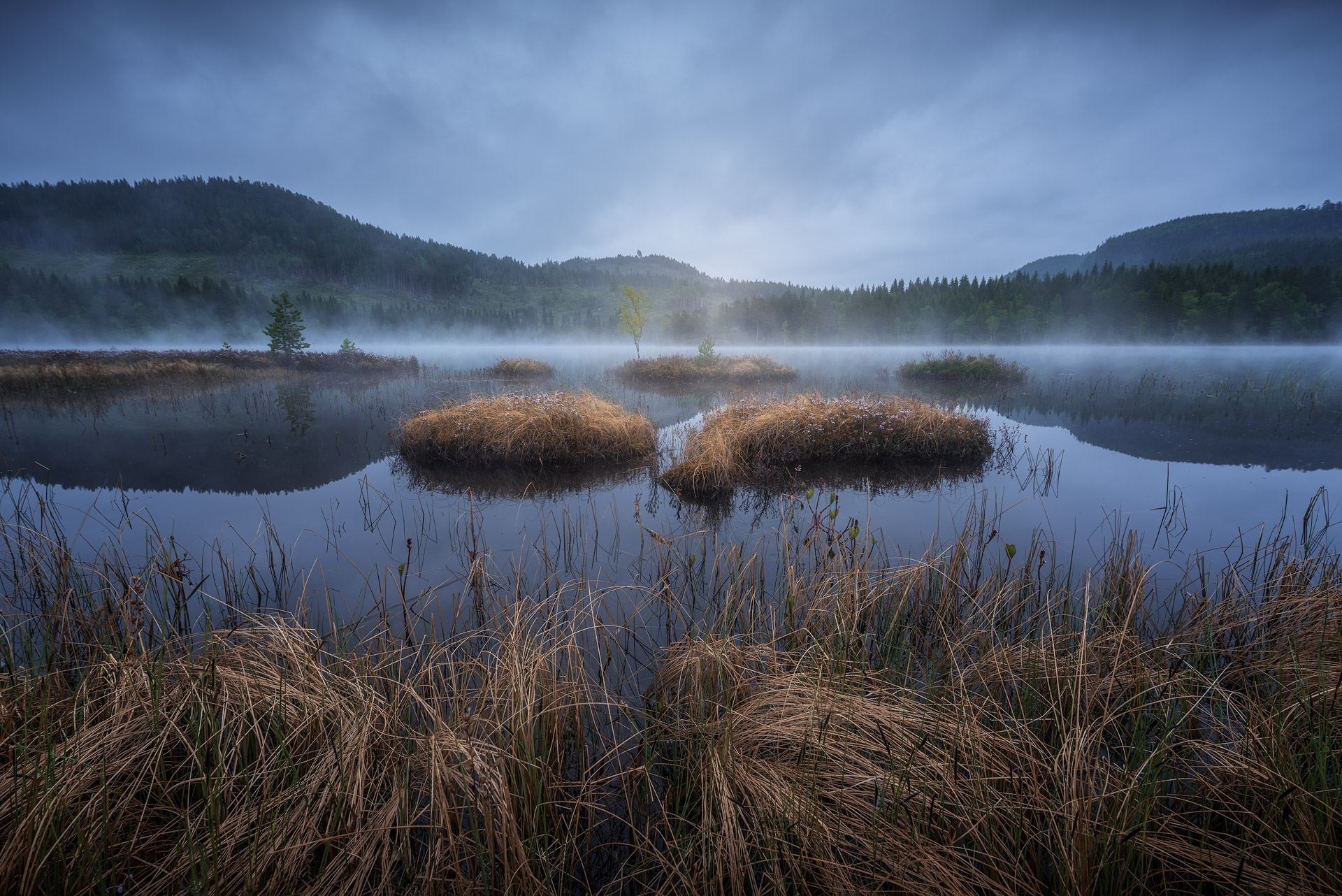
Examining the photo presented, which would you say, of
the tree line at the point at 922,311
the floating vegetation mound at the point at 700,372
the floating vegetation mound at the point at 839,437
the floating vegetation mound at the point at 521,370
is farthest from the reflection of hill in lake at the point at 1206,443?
the tree line at the point at 922,311

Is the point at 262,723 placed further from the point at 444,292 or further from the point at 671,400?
the point at 444,292

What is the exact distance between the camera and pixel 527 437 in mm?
9836

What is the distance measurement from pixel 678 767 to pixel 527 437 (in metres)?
8.30

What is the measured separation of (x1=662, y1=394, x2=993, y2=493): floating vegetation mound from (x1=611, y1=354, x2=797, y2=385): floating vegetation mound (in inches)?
569

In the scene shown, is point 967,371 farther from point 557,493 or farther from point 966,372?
point 557,493

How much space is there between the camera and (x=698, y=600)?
4.35 metres

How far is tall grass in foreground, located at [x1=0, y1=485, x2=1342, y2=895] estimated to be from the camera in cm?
175

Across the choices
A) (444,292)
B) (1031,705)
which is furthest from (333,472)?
(444,292)

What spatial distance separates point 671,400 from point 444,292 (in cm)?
12181

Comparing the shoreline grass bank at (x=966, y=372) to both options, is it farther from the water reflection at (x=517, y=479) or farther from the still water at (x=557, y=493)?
the water reflection at (x=517, y=479)

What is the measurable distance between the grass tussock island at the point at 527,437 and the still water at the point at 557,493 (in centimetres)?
78

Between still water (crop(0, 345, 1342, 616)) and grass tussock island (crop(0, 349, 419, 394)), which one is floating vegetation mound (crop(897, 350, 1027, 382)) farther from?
grass tussock island (crop(0, 349, 419, 394))

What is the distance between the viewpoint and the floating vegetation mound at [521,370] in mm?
28656

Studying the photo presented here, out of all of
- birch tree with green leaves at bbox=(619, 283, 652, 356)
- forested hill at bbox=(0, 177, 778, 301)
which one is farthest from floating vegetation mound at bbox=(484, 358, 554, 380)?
forested hill at bbox=(0, 177, 778, 301)
